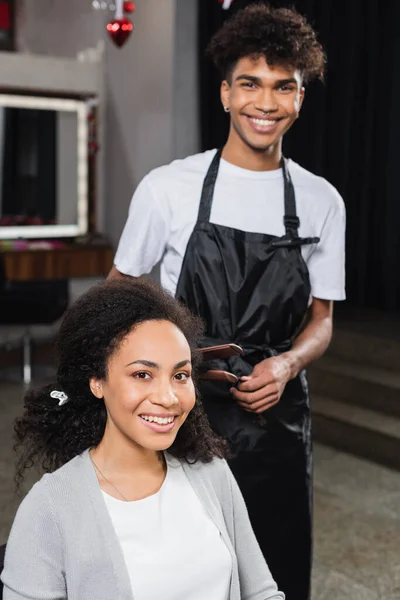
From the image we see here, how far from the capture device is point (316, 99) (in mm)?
6051

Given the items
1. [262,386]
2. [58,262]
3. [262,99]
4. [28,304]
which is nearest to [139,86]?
[58,262]

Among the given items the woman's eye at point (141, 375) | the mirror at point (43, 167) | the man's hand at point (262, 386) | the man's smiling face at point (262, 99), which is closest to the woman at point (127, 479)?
the woman's eye at point (141, 375)

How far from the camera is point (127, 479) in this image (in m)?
1.36

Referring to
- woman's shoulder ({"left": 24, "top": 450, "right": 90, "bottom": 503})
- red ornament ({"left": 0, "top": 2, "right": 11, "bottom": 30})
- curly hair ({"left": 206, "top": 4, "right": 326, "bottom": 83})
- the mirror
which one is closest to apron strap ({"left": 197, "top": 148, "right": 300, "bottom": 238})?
curly hair ({"left": 206, "top": 4, "right": 326, "bottom": 83})

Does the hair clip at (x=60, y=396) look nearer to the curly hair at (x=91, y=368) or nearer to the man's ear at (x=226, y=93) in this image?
the curly hair at (x=91, y=368)

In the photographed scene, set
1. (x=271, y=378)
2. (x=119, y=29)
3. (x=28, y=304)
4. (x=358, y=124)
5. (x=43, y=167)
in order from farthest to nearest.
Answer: (x=43, y=167) < (x=358, y=124) < (x=28, y=304) < (x=119, y=29) < (x=271, y=378)

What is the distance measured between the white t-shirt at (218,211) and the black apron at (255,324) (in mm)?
20

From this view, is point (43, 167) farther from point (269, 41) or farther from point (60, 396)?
point (60, 396)

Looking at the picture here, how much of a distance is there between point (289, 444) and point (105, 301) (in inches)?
27.9

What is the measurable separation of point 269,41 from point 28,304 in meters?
4.04

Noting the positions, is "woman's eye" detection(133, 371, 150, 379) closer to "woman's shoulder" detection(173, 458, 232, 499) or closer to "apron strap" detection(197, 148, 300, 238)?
"woman's shoulder" detection(173, 458, 232, 499)

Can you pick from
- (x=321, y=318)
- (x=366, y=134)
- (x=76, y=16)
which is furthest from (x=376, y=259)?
(x=321, y=318)

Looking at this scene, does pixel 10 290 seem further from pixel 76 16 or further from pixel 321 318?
pixel 321 318

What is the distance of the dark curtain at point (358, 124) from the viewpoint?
5.80 meters
